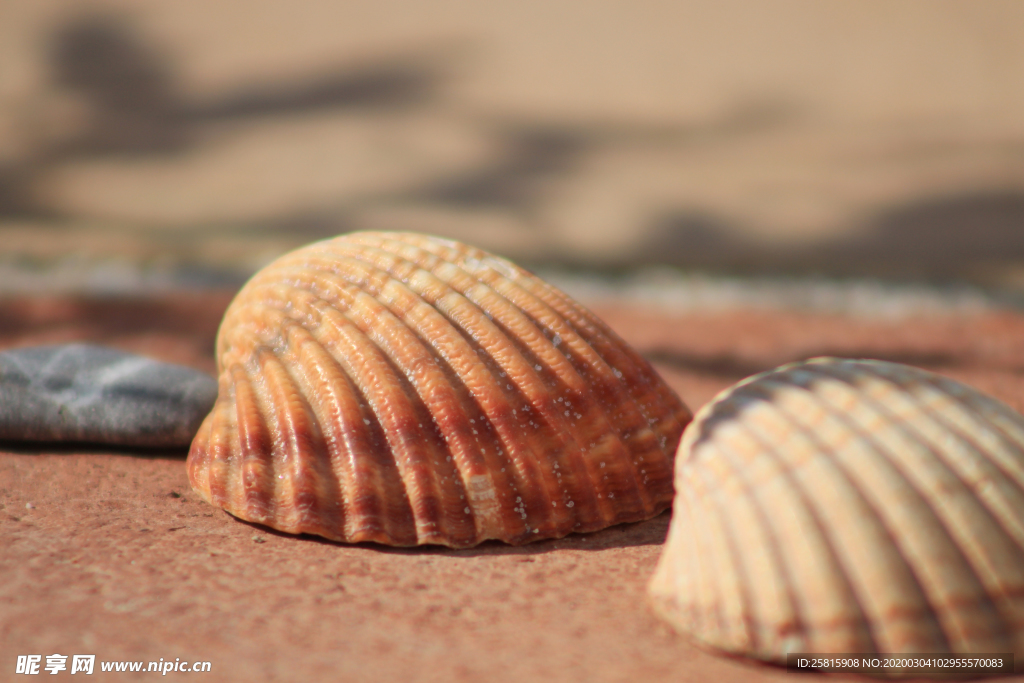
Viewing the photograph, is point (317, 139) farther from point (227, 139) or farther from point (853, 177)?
point (853, 177)

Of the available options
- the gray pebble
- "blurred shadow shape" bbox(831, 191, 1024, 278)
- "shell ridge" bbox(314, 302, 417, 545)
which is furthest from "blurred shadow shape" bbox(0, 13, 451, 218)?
"shell ridge" bbox(314, 302, 417, 545)

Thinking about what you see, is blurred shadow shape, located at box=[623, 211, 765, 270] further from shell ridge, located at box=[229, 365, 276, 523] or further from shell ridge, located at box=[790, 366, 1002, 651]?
shell ridge, located at box=[790, 366, 1002, 651]

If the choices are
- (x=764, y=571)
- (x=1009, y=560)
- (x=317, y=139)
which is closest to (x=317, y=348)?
(x=764, y=571)

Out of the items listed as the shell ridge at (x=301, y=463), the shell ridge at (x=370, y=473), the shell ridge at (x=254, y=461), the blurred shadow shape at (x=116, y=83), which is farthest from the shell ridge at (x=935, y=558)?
the blurred shadow shape at (x=116, y=83)

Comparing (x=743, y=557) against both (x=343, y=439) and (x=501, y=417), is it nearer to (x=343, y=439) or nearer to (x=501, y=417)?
(x=501, y=417)

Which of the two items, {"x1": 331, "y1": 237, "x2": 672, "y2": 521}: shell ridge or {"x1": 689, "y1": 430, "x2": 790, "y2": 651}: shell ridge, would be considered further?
{"x1": 331, "y1": 237, "x2": 672, "y2": 521}: shell ridge

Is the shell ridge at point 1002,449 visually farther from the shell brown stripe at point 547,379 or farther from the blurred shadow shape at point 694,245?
the blurred shadow shape at point 694,245
